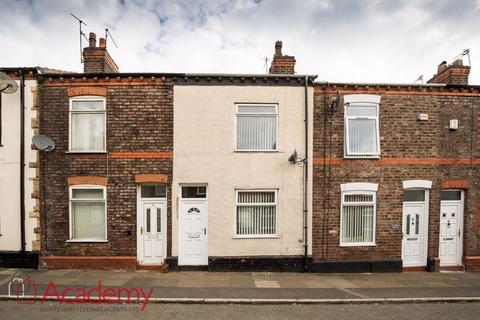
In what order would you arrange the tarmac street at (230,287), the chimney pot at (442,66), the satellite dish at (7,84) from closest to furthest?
the tarmac street at (230,287) < the satellite dish at (7,84) < the chimney pot at (442,66)

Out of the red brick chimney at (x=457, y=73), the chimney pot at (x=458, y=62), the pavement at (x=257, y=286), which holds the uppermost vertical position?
the chimney pot at (x=458, y=62)

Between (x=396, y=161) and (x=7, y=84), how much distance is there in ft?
41.9

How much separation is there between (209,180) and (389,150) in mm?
6164

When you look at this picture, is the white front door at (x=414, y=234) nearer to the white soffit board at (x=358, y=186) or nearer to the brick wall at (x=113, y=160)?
the white soffit board at (x=358, y=186)

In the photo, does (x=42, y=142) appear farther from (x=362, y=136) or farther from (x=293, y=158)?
(x=362, y=136)

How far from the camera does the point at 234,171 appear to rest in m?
8.16

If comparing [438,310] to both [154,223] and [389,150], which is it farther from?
[154,223]

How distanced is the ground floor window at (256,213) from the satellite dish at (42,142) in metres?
6.14

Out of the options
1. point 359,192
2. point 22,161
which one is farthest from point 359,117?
point 22,161

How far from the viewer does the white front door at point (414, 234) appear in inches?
337

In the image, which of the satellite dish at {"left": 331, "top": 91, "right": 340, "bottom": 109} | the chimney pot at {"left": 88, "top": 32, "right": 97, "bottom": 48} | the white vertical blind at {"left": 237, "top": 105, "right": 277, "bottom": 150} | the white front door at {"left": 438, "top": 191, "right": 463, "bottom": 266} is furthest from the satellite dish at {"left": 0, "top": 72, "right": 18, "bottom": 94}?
the white front door at {"left": 438, "top": 191, "right": 463, "bottom": 266}

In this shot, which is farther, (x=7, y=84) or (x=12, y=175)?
(x=12, y=175)

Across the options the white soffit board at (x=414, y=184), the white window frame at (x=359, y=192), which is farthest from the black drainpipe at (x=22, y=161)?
the white soffit board at (x=414, y=184)

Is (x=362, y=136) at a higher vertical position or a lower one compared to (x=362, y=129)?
lower
